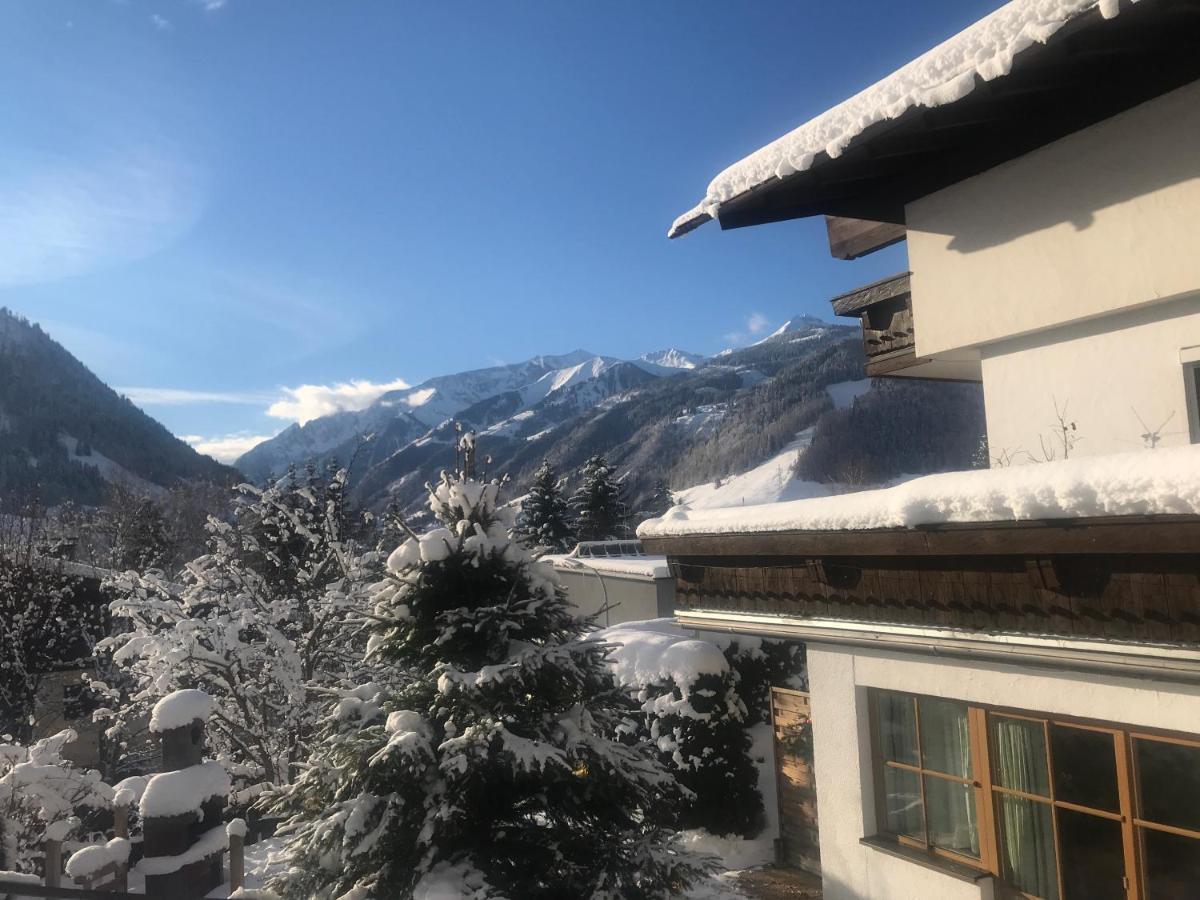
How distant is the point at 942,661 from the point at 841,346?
17031 centimetres

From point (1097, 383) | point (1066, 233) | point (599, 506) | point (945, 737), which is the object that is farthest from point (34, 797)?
point (599, 506)

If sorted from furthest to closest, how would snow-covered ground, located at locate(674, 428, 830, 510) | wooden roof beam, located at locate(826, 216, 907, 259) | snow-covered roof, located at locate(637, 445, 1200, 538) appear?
snow-covered ground, located at locate(674, 428, 830, 510) → wooden roof beam, located at locate(826, 216, 907, 259) → snow-covered roof, located at locate(637, 445, 1200, 538)

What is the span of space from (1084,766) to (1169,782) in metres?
0.38

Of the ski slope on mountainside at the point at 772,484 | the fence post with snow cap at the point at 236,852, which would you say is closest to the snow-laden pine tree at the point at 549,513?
the fence post with snow cap at the point at 236,852

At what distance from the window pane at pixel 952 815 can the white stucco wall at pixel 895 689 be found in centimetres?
21

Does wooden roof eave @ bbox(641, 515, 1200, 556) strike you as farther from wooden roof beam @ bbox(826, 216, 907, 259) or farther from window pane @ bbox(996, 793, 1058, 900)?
wooden roof beam @ bbox(826, 216, 907, 259)

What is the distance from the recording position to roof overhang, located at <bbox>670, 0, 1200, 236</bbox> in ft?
12.6

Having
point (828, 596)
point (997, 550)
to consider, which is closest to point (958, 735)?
point (828, 596)

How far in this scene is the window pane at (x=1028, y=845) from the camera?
4137 millimetres

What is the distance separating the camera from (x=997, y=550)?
3.54m

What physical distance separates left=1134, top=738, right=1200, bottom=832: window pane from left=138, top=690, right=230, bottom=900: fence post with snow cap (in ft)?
17.9

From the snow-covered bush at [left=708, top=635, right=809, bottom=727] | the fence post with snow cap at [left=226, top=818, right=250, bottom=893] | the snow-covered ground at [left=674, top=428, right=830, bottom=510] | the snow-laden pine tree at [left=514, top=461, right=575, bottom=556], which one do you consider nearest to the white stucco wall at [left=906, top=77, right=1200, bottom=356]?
the snow-covered bush at [left=708, top=635, right=809, bottom=727]

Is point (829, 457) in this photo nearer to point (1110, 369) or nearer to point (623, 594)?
point (623, 594)

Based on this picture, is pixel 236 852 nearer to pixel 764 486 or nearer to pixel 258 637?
pixel 258 637
